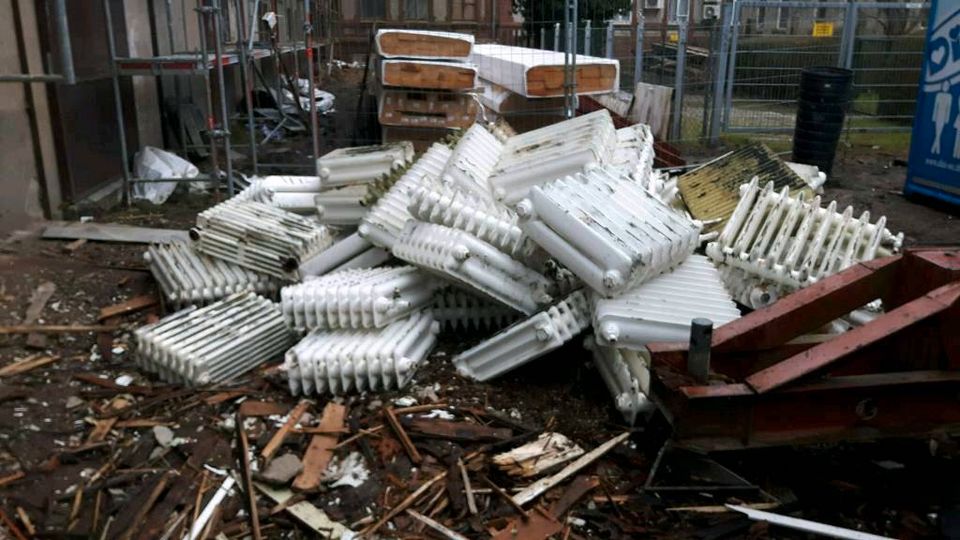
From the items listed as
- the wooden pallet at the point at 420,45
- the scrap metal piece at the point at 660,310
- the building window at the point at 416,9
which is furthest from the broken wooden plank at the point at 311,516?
the building window at the point at 416,9

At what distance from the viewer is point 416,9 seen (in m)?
28.1

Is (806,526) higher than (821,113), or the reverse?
(821,113)

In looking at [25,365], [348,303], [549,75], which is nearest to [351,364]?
[348,303]

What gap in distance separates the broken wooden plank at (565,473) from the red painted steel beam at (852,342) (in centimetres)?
88

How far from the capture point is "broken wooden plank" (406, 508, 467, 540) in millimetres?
3357

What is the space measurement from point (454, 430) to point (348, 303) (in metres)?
0.99

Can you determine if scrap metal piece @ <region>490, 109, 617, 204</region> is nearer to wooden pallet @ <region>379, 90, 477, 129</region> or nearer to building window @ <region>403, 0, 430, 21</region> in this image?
wooden pallet @ <region>379, 90, 477, 129</region>

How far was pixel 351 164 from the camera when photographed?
6.19m

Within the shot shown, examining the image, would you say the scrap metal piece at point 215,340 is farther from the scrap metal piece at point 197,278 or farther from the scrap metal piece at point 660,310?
the scrap metal piece at point 660,310

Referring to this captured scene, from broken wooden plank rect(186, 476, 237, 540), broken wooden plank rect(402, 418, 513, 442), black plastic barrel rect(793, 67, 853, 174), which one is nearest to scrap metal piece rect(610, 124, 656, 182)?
broken wooden plank rect(402, 418, 513, 442)

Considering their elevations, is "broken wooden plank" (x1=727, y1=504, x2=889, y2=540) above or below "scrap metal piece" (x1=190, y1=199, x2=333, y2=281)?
below

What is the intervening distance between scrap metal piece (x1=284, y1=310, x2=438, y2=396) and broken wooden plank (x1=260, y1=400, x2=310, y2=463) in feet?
0.38

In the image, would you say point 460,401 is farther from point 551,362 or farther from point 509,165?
point 509,165

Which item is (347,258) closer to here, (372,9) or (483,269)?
(483,269)
